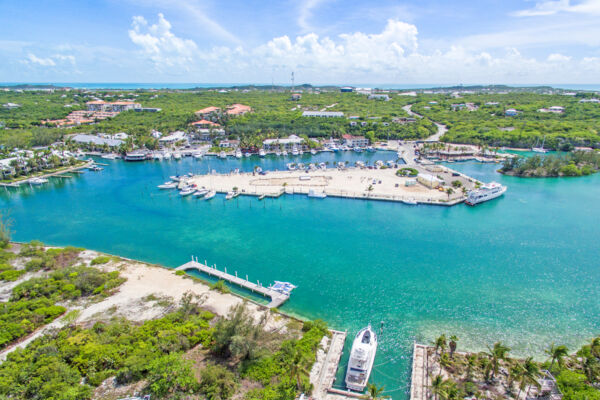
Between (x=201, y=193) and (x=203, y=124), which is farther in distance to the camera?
(x=203, y=124)

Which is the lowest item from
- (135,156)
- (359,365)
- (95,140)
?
(359,365)

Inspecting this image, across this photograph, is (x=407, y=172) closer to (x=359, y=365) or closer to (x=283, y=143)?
(x=283, y=143)

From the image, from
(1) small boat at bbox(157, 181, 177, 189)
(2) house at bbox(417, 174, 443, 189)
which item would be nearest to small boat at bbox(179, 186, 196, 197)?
(1) small boat at bbox(157, 181, 177, 189)

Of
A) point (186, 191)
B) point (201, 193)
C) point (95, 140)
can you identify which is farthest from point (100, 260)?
point (95, 140)

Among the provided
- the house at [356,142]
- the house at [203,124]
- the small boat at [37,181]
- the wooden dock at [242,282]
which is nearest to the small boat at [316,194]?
the wooden dock at [242,282]

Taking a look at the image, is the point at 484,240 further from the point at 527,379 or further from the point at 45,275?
the point at 45,275

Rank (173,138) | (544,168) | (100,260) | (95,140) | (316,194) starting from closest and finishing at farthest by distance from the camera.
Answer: (100,260)
(316,194)
(544,168)
(95,140)
(173,138)
